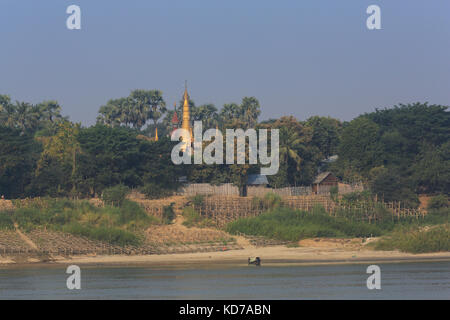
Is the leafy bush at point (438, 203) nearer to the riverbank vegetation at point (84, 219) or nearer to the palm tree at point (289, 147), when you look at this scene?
the palm tree at point (289, 147)

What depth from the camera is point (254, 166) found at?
198 ft

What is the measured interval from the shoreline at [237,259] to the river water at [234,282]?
1.13 metres

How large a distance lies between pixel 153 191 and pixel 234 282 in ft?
69.5

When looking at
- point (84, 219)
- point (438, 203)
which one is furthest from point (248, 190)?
point (84, 219)

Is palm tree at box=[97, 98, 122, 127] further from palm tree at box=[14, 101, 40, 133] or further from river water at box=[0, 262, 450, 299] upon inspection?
river water at box=[0, 262, 450, 299]

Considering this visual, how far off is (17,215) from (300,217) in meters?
16.8

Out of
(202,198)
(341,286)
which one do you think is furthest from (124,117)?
(341,286)

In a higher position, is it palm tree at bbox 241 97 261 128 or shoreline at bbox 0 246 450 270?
palm tree at bbox 241 97 261 128

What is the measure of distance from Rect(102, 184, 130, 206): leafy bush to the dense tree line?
2.94 meters

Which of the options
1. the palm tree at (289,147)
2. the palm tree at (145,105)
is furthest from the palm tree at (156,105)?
the palm tree at (289,147)

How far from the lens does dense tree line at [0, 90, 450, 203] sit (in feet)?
180

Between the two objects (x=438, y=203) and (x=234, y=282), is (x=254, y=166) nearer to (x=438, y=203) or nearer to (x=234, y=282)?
(x=438, y=203)

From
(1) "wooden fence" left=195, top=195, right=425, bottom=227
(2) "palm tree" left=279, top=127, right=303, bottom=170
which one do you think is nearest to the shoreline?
(1) "wooden fence" left=195, top=195, right=425, bottom=227

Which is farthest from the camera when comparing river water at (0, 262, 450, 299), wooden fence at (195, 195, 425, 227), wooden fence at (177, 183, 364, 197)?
wooden fence at (177, 183, 364, 197)
